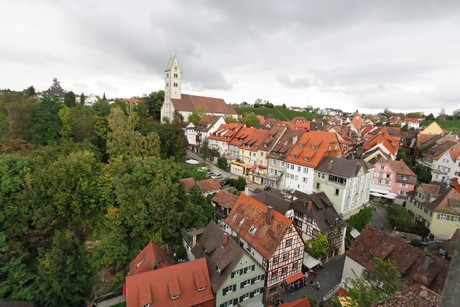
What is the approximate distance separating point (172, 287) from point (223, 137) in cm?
3941

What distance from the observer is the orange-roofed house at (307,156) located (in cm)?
3569

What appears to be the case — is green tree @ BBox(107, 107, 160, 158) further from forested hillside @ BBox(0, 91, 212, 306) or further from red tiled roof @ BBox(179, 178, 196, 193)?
red tiled roof @ BBox(179, 178, 196, 193)

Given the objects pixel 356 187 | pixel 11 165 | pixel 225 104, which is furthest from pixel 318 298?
pixel 225 104

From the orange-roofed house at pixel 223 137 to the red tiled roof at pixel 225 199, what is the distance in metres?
→ 20.5

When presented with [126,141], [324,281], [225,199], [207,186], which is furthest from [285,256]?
[126,141]

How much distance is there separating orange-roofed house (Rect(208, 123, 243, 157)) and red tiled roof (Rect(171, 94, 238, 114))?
A: 1717cm

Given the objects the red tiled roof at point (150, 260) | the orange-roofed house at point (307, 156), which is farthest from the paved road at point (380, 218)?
the red tiled roof at point (150, 260)

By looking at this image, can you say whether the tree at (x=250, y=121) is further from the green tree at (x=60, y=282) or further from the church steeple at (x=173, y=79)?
the green tree at (x=60, y=282)

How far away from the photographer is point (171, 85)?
72.9 meters

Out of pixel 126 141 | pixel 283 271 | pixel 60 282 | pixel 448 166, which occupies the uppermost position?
pixel 126 141

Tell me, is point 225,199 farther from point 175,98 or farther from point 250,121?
point 175,98

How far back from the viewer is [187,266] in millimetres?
19234

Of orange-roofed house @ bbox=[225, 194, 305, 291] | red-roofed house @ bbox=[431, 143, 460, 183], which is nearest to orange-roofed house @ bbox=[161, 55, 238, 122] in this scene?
orange-roofed house @ bbox=[225, 194, 305, 291]

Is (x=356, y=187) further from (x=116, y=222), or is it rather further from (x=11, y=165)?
(x=11, y=165)
